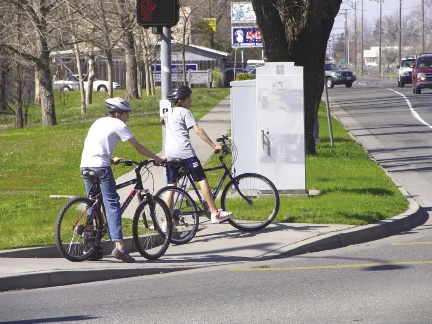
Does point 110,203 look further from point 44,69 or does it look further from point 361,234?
point 44,69

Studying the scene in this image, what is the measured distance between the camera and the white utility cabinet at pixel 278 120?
44.4 ft

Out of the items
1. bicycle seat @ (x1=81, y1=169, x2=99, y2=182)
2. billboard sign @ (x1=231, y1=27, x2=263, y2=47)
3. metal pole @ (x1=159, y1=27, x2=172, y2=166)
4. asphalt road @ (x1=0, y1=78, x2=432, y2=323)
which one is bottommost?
asphalt road @ (x1=0, y1=78, x2=432, y2=323)

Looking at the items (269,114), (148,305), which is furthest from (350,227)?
(148,305)

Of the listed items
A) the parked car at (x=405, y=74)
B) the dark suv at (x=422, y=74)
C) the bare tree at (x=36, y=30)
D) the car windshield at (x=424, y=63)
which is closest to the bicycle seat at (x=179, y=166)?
the bare tree at (x=36, y=30)

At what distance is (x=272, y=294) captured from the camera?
7.83 metres

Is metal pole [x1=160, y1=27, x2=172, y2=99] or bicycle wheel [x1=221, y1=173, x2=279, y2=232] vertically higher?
metal pole [x1=160, y1=27, x2=172, y2=99]

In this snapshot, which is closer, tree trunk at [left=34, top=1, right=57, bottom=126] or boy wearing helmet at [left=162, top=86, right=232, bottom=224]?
boy wearing helmet at [left=162, top=86, right=232, bottom=224]

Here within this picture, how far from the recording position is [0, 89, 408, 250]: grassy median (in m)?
11.7

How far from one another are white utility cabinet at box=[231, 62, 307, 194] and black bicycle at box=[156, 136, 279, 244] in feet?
5.06

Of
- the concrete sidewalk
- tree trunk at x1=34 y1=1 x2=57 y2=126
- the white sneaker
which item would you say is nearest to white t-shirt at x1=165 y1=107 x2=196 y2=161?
the white sneaker

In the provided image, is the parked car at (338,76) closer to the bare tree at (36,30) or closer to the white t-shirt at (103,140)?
the bare tree at (36,30)

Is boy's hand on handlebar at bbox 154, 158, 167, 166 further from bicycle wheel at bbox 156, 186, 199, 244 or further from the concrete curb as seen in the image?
the concrete curb

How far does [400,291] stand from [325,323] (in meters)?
1.34

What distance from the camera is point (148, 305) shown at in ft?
24.6
